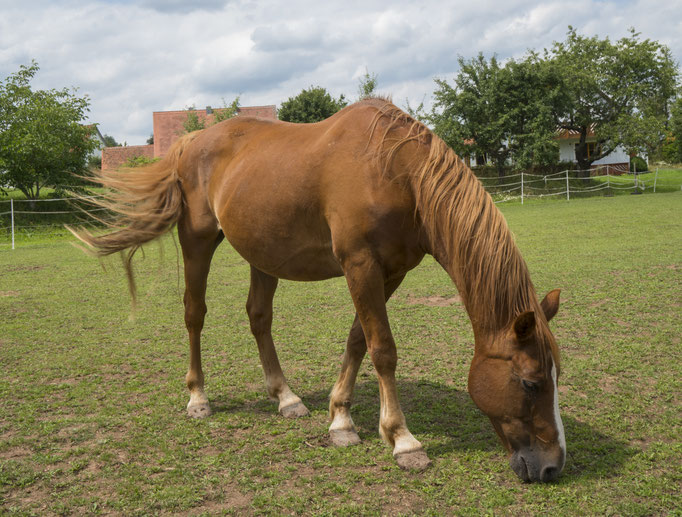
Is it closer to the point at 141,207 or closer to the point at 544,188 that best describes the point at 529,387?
the point at 141,207

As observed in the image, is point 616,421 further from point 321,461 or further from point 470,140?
point 470,140

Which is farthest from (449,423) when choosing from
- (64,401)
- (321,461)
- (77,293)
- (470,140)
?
(470,140)

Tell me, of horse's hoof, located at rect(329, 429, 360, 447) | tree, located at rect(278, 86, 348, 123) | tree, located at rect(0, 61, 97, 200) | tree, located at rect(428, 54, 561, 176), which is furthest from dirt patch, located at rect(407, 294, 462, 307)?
tree, located at rect(278, 86, 348, 123)

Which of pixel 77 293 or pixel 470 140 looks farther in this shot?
pixel 470 140

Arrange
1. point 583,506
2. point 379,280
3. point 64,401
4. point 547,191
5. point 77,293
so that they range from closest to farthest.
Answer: point 583,506
point 379,280
point 64,401
point 77,293
point 547,191

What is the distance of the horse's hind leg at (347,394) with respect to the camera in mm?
3125

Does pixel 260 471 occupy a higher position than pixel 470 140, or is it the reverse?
pixel 470 140

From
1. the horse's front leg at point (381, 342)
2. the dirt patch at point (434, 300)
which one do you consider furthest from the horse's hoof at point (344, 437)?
the dirt patch at point (434, 300)

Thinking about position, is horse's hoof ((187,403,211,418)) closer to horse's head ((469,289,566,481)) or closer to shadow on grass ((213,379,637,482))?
shadow on grass ((213,379,637,482))

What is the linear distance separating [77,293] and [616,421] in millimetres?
7938

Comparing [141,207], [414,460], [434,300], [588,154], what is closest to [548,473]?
[414,460]

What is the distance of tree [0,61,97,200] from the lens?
21281 mm

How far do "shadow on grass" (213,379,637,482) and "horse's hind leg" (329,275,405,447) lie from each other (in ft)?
0.45

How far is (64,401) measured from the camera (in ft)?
12.8
